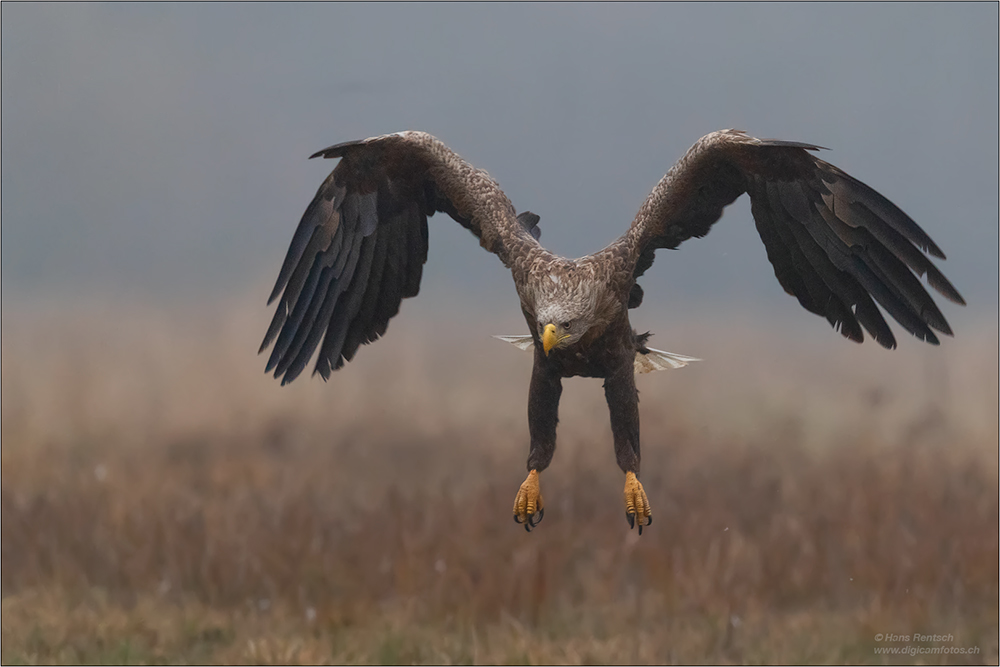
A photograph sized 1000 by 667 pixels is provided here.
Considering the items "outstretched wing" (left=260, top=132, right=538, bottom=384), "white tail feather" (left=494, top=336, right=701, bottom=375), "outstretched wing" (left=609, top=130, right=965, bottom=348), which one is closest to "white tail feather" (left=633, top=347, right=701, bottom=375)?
"white tail feather" (left=494, top=336, right=701, bottom=375)

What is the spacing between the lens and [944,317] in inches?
135

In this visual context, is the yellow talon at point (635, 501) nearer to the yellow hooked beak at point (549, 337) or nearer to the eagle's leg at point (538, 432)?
the eagle's leg at point (538, 432)

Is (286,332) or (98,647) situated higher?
(286,332)

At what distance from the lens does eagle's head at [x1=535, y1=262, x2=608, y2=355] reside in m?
3.33

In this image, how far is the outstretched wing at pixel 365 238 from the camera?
3984 mm

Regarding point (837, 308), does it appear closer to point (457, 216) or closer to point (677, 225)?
point (677, 225)

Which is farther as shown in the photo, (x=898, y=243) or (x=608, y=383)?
(x=608, y=383)

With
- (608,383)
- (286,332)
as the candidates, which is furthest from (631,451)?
(286,332)

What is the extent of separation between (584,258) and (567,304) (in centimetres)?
31

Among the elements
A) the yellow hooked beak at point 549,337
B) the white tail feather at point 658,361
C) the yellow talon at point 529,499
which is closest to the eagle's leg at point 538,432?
the yellow talon at point 529,499

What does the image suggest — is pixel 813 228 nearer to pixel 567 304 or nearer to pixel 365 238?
pixel 567 304

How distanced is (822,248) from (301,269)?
2288mm

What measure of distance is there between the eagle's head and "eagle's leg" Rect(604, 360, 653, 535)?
0.36 m

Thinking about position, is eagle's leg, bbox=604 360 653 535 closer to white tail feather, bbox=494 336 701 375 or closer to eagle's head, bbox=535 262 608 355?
eagle's head, bbox=535 262 608 355
